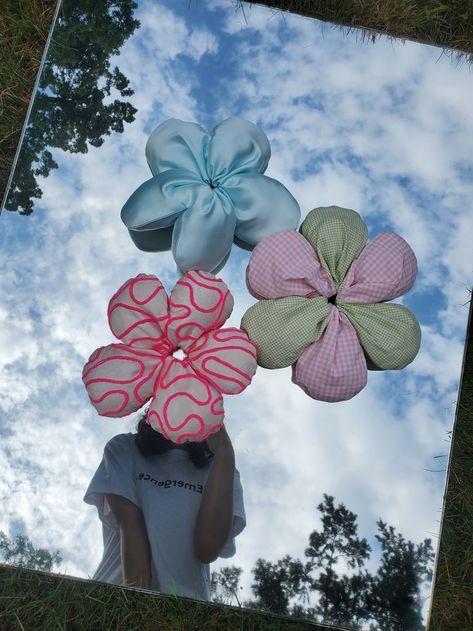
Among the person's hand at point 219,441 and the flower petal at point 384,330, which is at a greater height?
the flower petal at point 384,330

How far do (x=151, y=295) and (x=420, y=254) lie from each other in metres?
0.45

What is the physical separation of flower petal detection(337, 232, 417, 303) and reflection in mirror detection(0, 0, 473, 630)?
5.1 inches

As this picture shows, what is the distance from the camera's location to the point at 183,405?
85 cm

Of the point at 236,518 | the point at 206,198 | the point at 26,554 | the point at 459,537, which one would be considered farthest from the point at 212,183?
the point at 459,537

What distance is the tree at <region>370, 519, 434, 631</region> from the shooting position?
3.07 feet

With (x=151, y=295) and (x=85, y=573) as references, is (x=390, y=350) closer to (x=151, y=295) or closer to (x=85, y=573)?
(x=151, y=295)

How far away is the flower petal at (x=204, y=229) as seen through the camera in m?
0.93

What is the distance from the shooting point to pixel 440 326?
1.03 meters

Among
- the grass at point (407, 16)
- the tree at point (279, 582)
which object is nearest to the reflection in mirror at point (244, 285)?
the tree at point (279, 582)

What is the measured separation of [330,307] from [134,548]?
430 mm

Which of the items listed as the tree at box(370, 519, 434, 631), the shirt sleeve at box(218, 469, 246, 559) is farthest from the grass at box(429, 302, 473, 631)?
the shirt sleeve at box(218, 469, 246, 559)

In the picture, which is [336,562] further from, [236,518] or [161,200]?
[161,200]

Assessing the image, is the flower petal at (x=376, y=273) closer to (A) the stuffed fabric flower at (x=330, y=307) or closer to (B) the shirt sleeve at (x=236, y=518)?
(A) the stuffed fabric flower at (x=330, y=307)

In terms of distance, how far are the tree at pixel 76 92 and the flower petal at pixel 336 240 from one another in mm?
372
